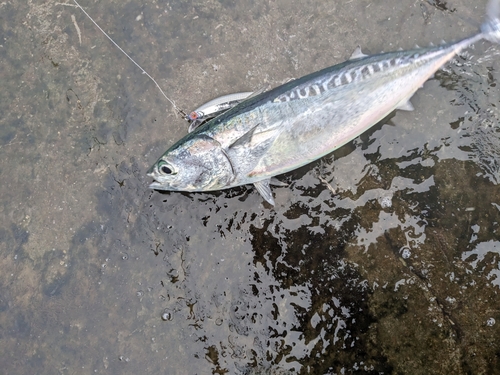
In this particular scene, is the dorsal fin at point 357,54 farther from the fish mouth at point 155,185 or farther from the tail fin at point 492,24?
the fish mouth at point 155,185

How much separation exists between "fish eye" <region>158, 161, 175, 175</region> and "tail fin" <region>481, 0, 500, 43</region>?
3.02m

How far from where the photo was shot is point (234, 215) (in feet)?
12.2

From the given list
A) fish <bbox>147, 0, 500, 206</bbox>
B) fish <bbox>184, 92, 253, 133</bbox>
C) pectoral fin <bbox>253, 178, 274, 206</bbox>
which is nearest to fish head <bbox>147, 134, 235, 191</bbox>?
fish <bbox>147, 0, 500, 206</bbox>

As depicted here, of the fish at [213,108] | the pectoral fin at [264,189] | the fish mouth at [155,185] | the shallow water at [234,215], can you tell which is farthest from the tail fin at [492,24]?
the fish mouth at [155,185]

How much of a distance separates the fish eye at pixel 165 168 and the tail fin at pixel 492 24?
9.90 ft

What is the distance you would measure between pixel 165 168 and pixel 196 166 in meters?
0.27

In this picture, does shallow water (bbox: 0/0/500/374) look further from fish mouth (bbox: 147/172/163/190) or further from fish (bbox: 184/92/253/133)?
fish mouth (bbox: 147/172/163/190)

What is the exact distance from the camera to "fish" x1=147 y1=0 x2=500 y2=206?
3.26 meters

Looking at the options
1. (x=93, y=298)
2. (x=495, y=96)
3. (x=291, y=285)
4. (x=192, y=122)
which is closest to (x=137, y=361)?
(x=93, y=298)

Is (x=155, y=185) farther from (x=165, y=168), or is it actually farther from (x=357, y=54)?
(x=357, y=54)

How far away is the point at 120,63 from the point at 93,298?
7.32ft

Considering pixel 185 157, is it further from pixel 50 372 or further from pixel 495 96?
pixel 495 96

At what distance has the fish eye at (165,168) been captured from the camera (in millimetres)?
3308

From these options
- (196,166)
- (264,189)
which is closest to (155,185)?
(196,166)
